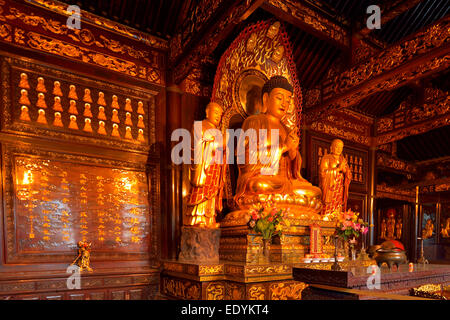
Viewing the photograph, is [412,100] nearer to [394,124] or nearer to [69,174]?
[394,124]

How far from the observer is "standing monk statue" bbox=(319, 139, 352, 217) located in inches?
212

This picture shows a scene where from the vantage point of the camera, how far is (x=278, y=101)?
16.1 feet

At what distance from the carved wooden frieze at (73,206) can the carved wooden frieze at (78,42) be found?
1.21 meters

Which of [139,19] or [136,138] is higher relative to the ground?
[139,19]

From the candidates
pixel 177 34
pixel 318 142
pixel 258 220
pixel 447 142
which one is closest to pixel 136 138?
pixel 177 34

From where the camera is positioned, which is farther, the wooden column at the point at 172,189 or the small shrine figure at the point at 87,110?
the wooden column at the point at 172,189

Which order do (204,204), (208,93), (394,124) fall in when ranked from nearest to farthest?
(204,204) < (208,93) < (394,124)

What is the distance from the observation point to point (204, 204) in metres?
4.11

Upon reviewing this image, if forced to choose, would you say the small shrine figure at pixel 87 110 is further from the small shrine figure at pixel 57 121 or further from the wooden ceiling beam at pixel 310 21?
the wooden ceiling beam at pixel 310 21

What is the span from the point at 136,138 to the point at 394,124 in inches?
222

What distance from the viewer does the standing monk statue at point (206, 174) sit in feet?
13.4

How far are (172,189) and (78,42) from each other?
7.11ft

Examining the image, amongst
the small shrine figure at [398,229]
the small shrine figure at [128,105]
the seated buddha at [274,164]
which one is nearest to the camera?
the small shrine figure at [128,105]

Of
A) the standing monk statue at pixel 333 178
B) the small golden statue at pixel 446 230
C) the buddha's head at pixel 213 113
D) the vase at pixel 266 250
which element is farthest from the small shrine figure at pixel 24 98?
the small golden statue at pixel 446 230
